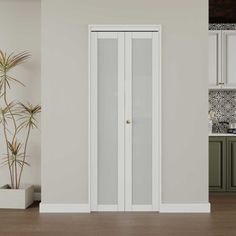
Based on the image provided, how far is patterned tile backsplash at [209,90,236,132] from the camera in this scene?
7371 mm

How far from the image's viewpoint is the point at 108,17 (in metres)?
5.55

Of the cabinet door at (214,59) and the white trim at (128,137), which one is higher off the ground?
the cabinet door at (214,59)

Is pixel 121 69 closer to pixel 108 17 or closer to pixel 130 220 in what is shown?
pixel 108 17

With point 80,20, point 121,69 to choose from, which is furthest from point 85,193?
point 80,20

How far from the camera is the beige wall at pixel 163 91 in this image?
5.56 m

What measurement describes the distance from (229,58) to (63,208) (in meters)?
3.45

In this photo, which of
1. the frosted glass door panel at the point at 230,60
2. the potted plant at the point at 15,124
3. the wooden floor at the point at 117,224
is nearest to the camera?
the wooden floor at the point at 117,224

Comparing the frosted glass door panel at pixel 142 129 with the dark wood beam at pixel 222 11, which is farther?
the dark wood beam at pixel 222 11

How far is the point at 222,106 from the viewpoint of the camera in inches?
291

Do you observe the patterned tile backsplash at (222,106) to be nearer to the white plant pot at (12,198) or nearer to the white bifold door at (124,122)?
the white bifold door at (124,122)

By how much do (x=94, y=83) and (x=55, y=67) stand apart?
20.7 inches

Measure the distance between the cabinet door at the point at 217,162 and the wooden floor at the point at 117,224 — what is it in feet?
3.42

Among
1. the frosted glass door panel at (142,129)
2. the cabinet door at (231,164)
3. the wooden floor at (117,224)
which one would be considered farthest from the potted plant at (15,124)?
the cabinet door at (231,164)

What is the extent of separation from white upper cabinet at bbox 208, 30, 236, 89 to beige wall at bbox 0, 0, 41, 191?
2.65m
